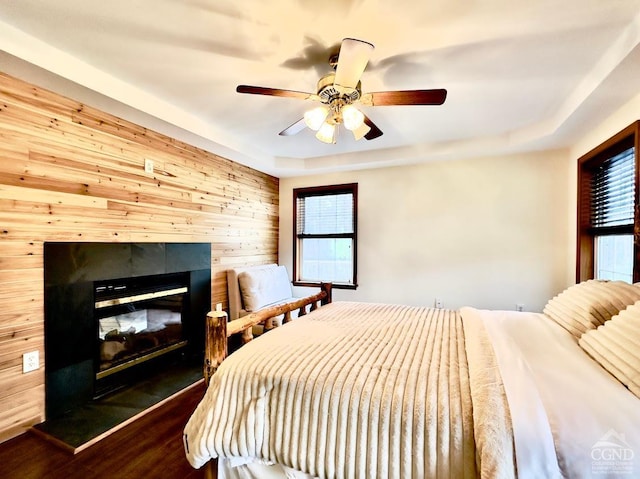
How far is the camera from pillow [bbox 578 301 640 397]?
1.05 metres

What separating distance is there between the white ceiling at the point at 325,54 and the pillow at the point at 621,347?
1503mm

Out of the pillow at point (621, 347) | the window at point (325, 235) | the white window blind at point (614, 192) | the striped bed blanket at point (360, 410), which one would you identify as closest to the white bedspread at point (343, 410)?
the striped bed blanket at point (360, 410)

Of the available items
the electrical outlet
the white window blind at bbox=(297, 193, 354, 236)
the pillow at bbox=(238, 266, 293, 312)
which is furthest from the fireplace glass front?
the white window blind at bbox=(297, 193, 354, 236)

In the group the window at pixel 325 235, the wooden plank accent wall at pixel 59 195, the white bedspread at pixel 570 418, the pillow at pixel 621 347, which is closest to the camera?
the white bedspread at pixel 570 418

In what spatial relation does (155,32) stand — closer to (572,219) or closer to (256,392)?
(256,392)

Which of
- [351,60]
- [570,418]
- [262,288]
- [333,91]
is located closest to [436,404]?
[570,418]

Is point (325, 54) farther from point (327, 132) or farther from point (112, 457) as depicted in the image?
point (112, 457)

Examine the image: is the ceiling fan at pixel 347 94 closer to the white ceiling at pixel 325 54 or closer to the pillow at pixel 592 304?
the white ceiling at pixel 325 54

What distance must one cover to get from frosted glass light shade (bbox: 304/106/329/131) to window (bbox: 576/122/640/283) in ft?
7.41

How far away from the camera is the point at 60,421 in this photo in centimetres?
196

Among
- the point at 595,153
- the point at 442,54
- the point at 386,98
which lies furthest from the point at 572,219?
the point at 386,98

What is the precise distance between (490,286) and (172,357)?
3736 mm

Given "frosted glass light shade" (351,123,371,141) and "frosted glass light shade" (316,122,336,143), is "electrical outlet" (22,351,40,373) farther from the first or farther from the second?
"frosted glass light shade" (351,123,371,141)

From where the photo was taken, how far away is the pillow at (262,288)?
3447 mm
